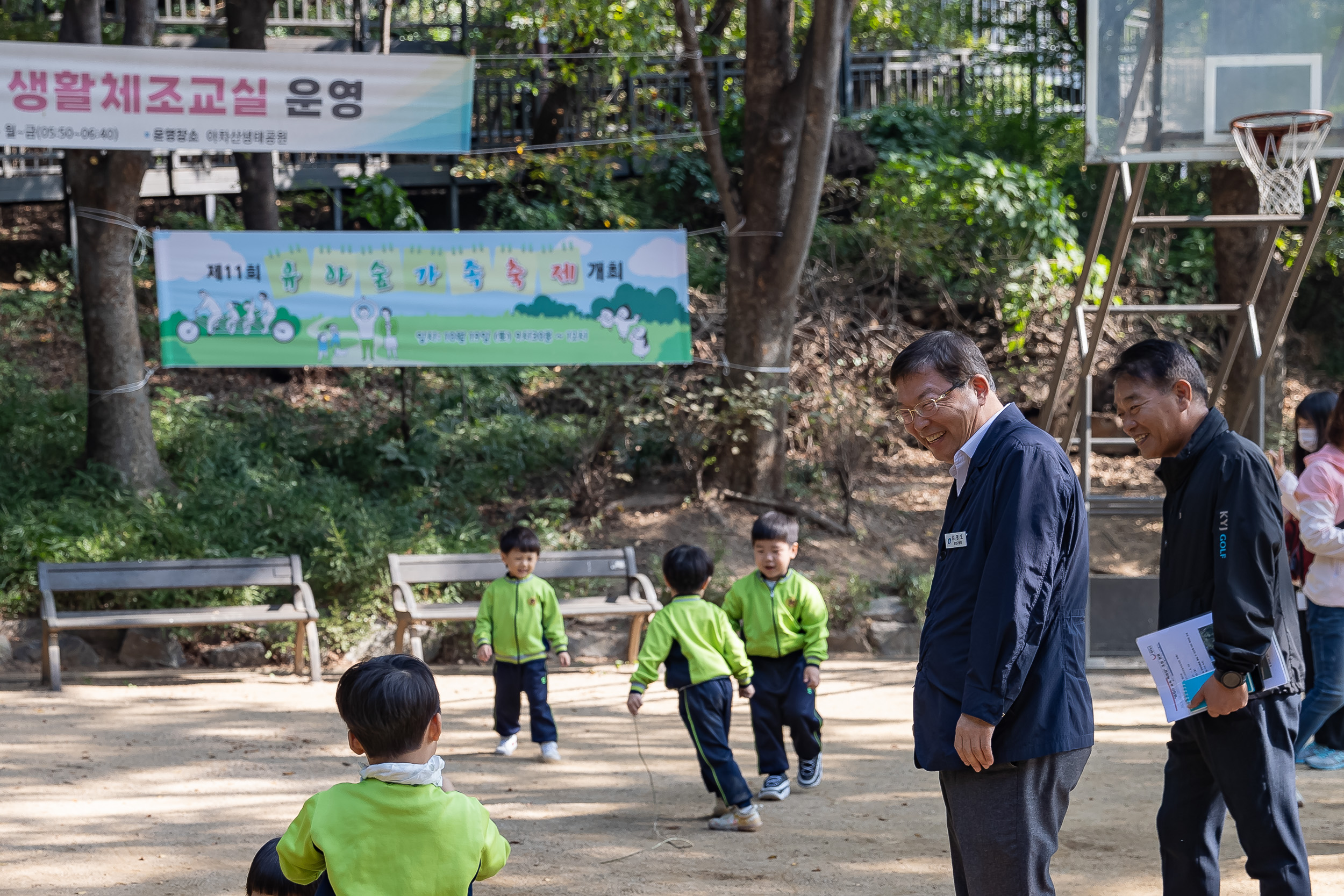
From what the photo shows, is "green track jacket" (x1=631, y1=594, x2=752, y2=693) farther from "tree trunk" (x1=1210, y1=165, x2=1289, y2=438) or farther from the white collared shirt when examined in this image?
"tree trunk" (x1=1210, y1=165, x2=1289, y2=438)

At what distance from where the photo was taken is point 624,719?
22.6 feet

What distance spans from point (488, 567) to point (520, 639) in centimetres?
257

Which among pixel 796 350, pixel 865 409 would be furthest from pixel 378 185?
pixel 865 409

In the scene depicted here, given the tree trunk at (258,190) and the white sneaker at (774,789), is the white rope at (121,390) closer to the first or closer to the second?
the tree trunk at (258,190)

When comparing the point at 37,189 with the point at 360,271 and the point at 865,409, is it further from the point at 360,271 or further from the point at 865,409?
the point at 865,409

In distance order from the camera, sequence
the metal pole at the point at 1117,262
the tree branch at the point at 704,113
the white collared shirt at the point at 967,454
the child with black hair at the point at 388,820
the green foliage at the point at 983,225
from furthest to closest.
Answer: the green foliage at the point at 983,225 < the tree branch at the point at 704,113 < the metal pole at the point at 1117,262 < the white collared shirt at the point at 967,454 < the child with black hair at the point at 388,820

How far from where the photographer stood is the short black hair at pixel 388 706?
234 cm

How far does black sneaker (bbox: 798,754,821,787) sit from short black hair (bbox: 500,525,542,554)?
1.77 metres

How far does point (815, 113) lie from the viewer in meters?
9.66

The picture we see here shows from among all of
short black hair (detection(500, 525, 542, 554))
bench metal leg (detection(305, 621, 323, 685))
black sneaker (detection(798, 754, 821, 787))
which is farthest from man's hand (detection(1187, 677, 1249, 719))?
bench metal leg (detection(305, 621, 323, 685))

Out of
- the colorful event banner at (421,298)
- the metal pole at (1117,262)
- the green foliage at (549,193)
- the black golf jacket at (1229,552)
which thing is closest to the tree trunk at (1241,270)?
the metal pole at (1117,262)

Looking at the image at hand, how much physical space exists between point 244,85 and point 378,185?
3.12m

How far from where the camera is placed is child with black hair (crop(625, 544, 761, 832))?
4801 mm

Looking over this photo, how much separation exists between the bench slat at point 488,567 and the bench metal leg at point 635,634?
0.42 m
